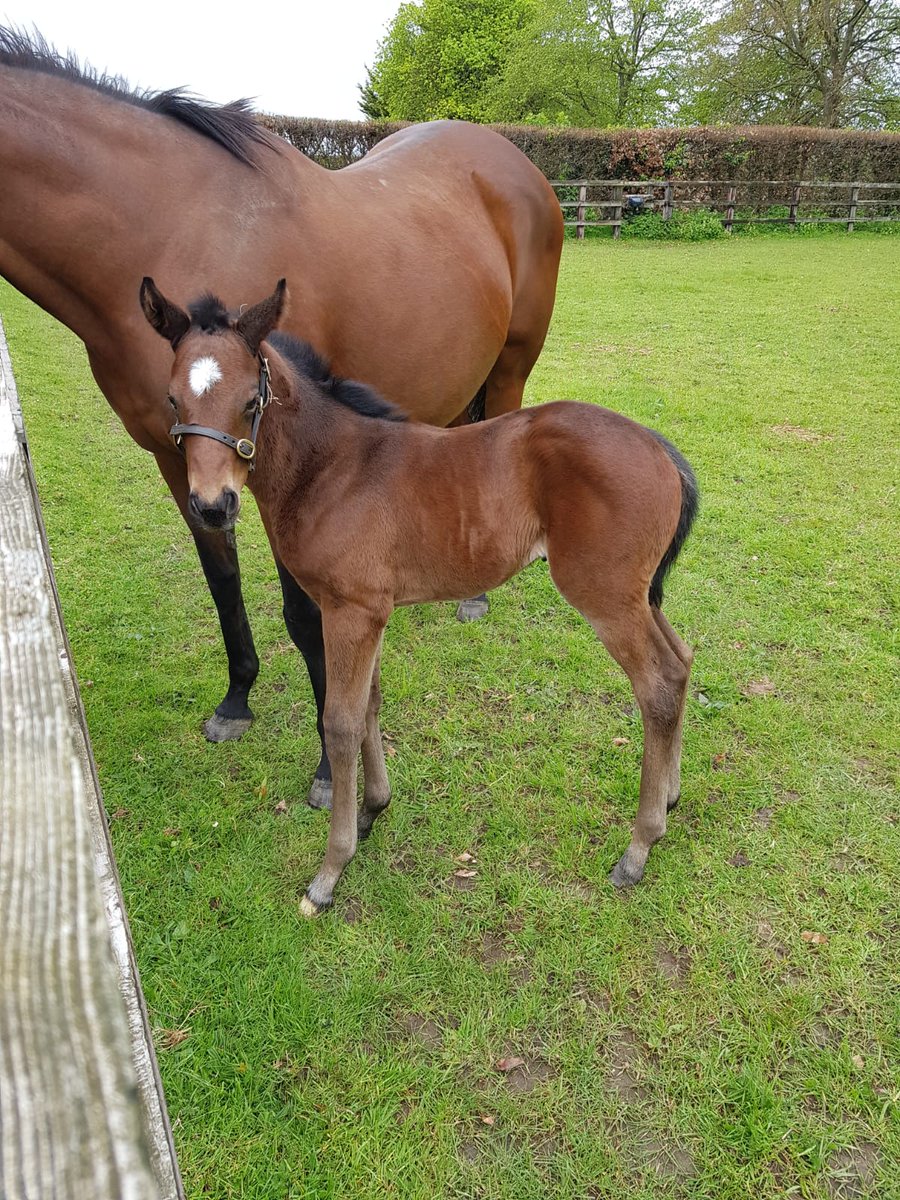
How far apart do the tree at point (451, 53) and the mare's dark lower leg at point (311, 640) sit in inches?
1469

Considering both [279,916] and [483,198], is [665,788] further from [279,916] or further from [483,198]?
[483,198]

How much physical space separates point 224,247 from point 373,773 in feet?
6.31

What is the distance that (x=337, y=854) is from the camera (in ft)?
8.34

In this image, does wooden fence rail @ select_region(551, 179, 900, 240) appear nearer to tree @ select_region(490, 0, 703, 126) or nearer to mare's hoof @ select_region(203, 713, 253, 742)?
tree @ select_region(490, 0, 703, 126)

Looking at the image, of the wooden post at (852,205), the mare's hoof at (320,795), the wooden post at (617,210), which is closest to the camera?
the mare's hoof at (320,795)

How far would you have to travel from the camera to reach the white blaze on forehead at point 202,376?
77.8 inches

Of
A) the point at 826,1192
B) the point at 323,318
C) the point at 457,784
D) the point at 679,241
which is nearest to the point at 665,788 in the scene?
the point at 457,784

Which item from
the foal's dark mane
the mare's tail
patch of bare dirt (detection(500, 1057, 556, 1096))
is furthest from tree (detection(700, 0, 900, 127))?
patch of bare dirt (detection(500, 1057, 556, 1096))

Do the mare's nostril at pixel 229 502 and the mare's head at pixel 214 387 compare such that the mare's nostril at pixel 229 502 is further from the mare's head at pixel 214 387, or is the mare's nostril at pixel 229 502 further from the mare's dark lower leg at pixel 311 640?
the mare's dark lower leg at pixel 311 640

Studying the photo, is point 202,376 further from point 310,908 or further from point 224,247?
point 310,908

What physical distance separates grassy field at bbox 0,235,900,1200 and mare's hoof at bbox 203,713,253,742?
0.08m

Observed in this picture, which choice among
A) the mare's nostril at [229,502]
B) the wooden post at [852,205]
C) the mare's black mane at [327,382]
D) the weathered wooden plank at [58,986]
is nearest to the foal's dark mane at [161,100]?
the mare's black mane at [327,382]

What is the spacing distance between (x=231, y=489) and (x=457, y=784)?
1579mm

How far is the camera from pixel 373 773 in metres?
2.77
